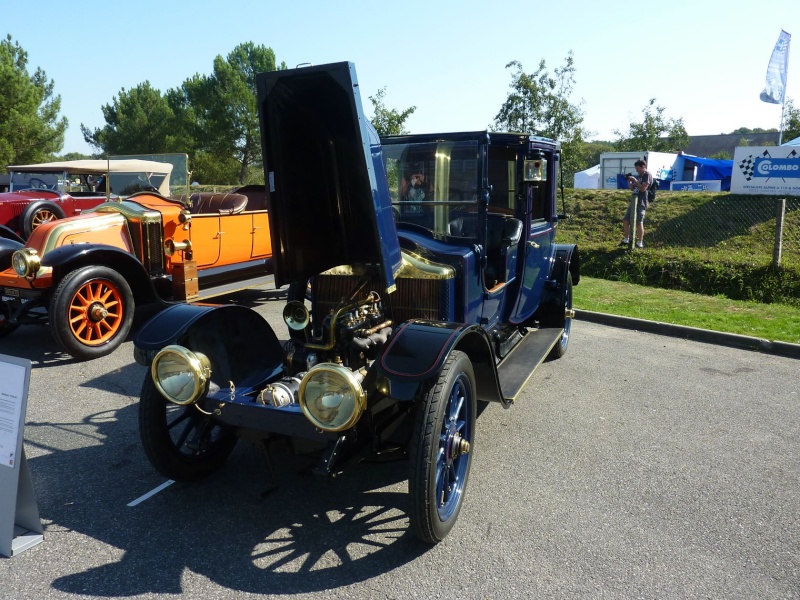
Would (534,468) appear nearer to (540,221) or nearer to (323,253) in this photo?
(323,253)

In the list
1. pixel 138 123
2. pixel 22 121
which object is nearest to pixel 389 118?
pixel 22 121

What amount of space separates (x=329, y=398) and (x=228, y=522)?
3.25 ft

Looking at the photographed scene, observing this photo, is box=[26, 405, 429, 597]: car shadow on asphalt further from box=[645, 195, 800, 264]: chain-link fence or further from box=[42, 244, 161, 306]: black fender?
box=[645, 195, 800, 264]: chain-link fence

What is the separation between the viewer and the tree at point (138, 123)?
42094mm

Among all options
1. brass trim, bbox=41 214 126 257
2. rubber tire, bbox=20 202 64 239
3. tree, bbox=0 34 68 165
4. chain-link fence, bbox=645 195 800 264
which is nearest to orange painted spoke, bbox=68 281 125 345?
brass trim, bbox=41 214 126 257

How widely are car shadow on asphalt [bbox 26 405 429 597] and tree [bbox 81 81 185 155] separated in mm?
42017

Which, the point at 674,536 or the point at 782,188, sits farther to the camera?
the point at 782,188

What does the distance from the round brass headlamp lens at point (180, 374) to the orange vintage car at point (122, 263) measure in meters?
3.26

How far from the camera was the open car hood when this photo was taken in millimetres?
3004

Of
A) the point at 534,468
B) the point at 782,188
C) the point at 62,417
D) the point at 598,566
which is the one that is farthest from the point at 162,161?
the point at 782,188

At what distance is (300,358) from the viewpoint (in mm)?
3492

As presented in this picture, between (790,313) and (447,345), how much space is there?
266 inches

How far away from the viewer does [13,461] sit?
Answer: 8.77ft

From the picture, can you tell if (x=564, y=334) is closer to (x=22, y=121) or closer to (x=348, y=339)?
(x=348, y=339)
